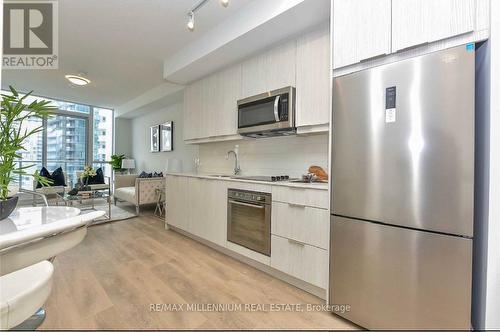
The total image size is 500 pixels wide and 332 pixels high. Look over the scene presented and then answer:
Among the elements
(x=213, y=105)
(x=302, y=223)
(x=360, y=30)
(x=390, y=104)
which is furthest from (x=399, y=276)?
(x=213, y=105)

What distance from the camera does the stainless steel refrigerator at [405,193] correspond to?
1.20 m

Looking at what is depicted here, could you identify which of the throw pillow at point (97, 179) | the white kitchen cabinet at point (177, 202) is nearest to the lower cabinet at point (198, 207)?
the white kitchen cabinet at point (177, 202)

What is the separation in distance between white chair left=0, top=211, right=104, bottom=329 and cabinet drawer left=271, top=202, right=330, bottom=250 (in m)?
1.49

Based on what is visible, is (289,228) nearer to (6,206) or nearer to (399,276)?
(399,276)

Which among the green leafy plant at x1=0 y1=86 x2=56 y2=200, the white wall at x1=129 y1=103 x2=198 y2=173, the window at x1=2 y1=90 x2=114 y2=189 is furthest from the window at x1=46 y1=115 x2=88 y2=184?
the green leafy plant at x1=0 y1=86 x2=56 y2=200

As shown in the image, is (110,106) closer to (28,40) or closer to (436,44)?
(28,40)

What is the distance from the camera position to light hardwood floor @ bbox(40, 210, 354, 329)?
61.8 inches

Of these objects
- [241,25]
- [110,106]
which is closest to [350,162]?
[241,25]

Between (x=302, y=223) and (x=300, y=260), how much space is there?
32 centimetres

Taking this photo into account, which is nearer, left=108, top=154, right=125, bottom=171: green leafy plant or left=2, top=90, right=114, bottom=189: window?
left=2, top=90, right=114, bottom=189: window

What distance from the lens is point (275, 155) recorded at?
9.58ft

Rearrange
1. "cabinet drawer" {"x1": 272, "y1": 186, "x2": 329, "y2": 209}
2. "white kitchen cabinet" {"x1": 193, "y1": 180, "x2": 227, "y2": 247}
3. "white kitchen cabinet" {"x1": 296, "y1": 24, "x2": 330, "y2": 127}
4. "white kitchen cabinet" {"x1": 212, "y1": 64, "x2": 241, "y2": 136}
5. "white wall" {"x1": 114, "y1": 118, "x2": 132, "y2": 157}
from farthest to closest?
"white wall" {"x1": 114, "y1": 118, "x2": 132, "y2": 157} → "white kitchen cabinet" {"x1": 212, "y1": 64, "x2": 241, "y2": 136} → "white kitchen cabinet" {"x1": 193, "y1": 180, "x2": 227, "y2": 247} → "white kitchen cabinet" {"x1": 296, "y1": 24, "x2": 330, "y2": 127} → "cabinet drawer" {"x1": 272, "y1": 186, "x2": 329, "y2": 209}

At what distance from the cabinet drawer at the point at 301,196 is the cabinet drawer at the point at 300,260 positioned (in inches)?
13.9

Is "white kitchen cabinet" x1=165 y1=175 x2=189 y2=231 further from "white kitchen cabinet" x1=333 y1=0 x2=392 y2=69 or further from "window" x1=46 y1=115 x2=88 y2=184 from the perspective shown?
"window" x1=46 y1=115 x2=88 y2=184
